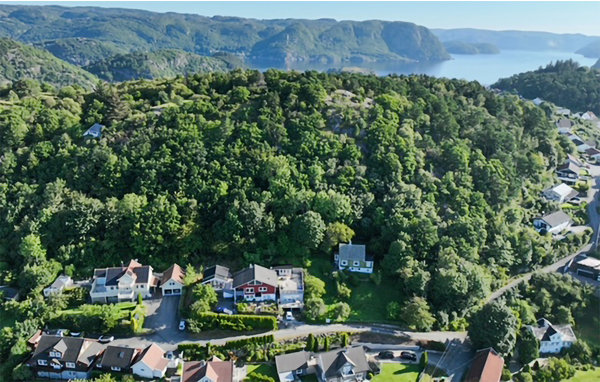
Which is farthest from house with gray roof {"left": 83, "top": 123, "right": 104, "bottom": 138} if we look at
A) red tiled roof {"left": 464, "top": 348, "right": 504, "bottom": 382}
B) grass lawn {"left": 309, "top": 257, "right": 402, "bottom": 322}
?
red tiled roof {"left": 464, "top": 348, "right": 504, "bottom": 382}

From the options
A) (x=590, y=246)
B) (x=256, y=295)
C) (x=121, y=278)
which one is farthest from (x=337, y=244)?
(x=590, y=246)

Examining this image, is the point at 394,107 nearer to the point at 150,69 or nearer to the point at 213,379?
the point at 213,379

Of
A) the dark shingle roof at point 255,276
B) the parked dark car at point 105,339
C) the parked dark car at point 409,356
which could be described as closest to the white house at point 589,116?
the parked dark car at point 409,356

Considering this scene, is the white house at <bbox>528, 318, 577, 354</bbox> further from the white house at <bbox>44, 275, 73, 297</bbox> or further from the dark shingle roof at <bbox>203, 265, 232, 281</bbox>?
the white house at <bbox>44, 275, 73, 297</bbox>

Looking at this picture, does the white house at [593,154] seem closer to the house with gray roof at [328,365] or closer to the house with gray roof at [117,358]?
the house with gray roof at [328,365]

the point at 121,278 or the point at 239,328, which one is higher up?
the point at 121,278
